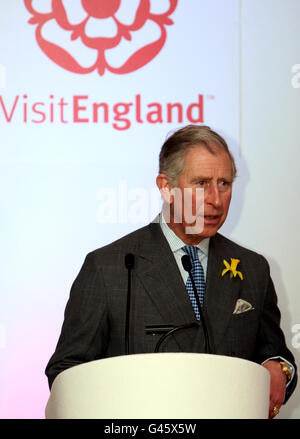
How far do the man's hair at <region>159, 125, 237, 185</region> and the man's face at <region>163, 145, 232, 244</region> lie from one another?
0.02 m

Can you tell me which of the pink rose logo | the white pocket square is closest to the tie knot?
the white pocket square

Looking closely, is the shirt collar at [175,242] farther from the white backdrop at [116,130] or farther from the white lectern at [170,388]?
the white lectern at [170,388]

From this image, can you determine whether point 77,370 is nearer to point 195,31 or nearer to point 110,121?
point 110,121

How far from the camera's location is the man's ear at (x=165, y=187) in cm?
384

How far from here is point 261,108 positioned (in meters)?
4.33

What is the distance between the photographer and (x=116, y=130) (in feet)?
14.0

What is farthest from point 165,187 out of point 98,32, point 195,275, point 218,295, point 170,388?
point 170,388

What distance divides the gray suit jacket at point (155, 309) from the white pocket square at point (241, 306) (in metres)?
0.01

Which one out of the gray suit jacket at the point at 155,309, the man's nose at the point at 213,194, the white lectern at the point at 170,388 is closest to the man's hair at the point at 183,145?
the man's nose at the point at 213,194

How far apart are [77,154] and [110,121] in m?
0.20

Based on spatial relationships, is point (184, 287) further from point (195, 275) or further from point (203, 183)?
point (203, 183)

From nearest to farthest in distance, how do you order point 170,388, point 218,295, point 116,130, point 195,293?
point 170,388 → point 195,293 → point 218,295 → point 116,130

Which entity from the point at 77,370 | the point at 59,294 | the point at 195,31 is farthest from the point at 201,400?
the point at 195,31

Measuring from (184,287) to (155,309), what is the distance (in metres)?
0.14
